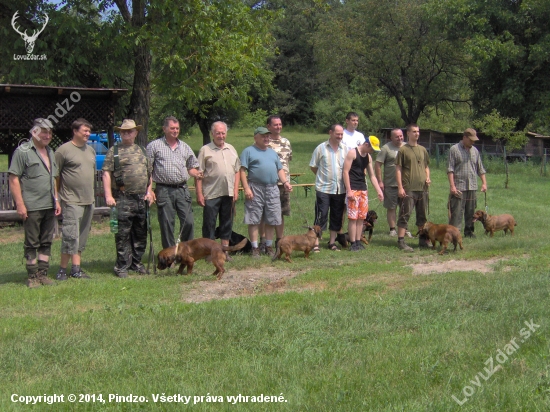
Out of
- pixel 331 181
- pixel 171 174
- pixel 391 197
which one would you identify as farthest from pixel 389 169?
pixel 171 174

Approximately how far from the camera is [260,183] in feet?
29.6

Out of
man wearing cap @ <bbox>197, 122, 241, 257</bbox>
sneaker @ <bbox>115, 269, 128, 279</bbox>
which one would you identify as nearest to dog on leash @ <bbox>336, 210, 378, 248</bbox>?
man wearing cap @ <bbox>197, 122, 241, 257</bbox>

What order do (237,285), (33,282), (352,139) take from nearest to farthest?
(237,285)
(33,282)
(352,139)

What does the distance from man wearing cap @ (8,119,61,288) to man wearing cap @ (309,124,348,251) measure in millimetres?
3966

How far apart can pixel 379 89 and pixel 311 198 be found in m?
23.7

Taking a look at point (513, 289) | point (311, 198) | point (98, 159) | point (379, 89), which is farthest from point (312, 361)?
point (379, 89)

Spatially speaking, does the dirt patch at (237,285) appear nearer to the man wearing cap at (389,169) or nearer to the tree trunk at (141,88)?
the man wearing cap at (389,169)

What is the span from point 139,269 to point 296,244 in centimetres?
218

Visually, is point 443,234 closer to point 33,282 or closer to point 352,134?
point 352,134

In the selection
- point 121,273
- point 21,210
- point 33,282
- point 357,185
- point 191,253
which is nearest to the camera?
point 21,210

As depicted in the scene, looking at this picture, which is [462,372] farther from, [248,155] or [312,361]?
[248,155]

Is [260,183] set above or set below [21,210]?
above

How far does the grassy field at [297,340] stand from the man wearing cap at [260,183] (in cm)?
95

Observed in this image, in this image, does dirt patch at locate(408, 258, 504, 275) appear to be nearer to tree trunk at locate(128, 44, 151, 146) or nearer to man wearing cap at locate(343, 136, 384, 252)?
man wearing cap at locate(343, 136, 384, 252)
